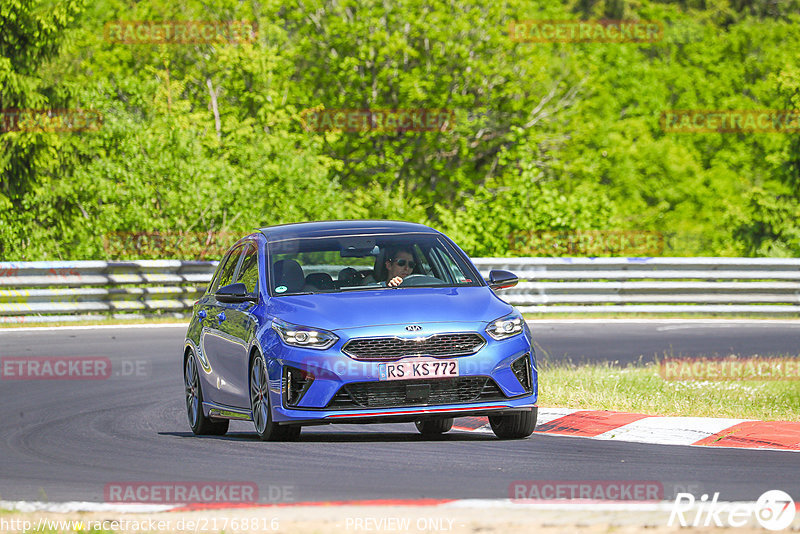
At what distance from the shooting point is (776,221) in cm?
3369

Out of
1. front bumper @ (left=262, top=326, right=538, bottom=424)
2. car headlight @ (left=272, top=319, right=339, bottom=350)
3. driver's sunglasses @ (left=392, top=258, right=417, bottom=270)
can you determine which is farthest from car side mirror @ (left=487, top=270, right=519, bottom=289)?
car headlight @ (left=272, top=319, right=339, bottom=350)

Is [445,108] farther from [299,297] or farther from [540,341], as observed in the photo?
[299,297]

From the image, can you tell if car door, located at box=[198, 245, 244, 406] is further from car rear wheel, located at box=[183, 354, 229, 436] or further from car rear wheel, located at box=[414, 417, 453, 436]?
car rear wheel, located at box=[414, 417, 453, 436]

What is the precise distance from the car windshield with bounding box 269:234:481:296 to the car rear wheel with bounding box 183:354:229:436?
142cm

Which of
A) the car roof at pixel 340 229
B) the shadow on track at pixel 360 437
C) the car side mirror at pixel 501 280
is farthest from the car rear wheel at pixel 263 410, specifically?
the car side mirror at pixel 501 280

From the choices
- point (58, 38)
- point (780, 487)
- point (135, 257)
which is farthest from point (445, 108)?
point (780, 487)

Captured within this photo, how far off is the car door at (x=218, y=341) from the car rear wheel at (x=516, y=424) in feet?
6.33

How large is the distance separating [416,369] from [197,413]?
2749 millimetres

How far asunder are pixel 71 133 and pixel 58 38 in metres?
2.53

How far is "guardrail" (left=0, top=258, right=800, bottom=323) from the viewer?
23391mm

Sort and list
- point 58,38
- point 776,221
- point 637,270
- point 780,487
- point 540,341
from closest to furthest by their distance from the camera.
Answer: point 780,487 < point 540,341 < point 637,270 < point 58,38 < point 776,221

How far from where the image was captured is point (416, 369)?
29.1 ft

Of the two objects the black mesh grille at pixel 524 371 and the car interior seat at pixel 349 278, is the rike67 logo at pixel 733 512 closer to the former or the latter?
the black mesh grille at pixel 524 371

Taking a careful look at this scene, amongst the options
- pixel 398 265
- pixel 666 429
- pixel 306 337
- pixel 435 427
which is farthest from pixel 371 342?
pixel 666 429
